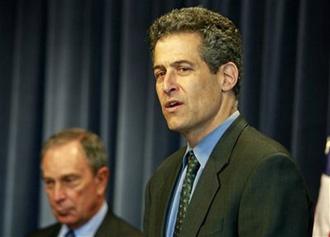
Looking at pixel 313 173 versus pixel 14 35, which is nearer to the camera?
pixel 313 173

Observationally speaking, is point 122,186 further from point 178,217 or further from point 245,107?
point 178,217

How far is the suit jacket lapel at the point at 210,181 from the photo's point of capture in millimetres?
1653

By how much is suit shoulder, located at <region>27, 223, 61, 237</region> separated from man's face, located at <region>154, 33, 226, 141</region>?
4.59 ft

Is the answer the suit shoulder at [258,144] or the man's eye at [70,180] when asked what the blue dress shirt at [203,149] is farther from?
the man's eye at [70,180]

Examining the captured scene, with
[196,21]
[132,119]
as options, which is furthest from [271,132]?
[196,21]

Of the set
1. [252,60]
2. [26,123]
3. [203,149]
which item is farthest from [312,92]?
[26,123]

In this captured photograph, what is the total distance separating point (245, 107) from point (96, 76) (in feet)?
2.34

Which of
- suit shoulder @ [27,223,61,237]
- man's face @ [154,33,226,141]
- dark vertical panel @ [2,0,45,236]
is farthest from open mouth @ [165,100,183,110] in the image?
dark vertical panel @ [2,0,45,236]

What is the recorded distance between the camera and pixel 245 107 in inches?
113

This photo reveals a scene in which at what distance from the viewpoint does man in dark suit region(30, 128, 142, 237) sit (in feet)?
9.43

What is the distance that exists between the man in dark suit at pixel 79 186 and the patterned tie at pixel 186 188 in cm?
103

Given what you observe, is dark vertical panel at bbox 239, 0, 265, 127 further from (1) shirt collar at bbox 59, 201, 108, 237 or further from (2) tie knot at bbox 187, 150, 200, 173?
(2) tie knot at bbox 187, 150, 200, 173

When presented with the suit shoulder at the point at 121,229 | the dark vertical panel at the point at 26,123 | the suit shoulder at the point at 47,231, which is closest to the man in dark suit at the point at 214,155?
the suit shoulder at the point at 121,229

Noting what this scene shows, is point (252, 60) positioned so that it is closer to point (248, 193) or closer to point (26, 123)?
point (26, 123)
